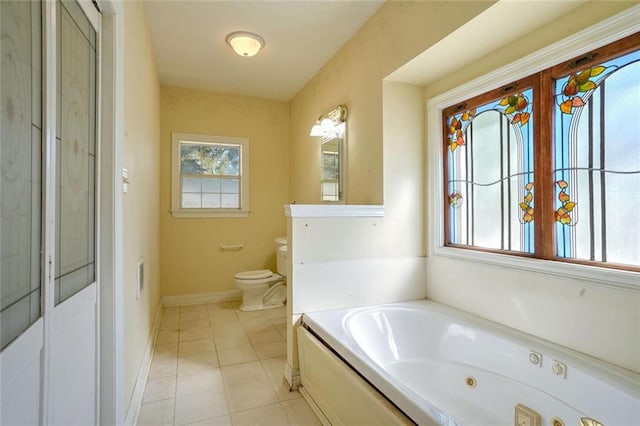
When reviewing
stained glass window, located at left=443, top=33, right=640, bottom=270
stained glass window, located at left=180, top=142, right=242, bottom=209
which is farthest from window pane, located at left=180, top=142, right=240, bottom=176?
stained glass window, located at left=443, top=33, right=640, bottom=270

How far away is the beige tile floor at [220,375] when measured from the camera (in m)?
1.75

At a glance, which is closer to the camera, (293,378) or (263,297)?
(293,378)

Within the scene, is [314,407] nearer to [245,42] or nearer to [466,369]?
[466,369]

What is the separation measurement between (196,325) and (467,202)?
266cm

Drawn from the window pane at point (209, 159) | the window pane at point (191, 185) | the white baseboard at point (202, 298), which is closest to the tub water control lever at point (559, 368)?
the white baseboard at point (202, 298)

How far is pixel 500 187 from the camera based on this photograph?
1903mm

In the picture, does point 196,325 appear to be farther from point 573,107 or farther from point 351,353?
point 573,107

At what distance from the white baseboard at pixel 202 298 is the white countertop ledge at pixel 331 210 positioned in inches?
88.6

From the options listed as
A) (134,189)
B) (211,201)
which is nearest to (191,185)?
(211,201)

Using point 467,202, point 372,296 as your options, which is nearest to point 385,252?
point 372,296

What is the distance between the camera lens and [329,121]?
2.98 metres

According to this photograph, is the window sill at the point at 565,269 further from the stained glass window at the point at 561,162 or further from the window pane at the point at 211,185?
the window pane at the point at 211,185

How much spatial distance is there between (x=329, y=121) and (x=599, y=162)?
2.04 meters

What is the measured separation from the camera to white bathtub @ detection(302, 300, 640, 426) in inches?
47.2
